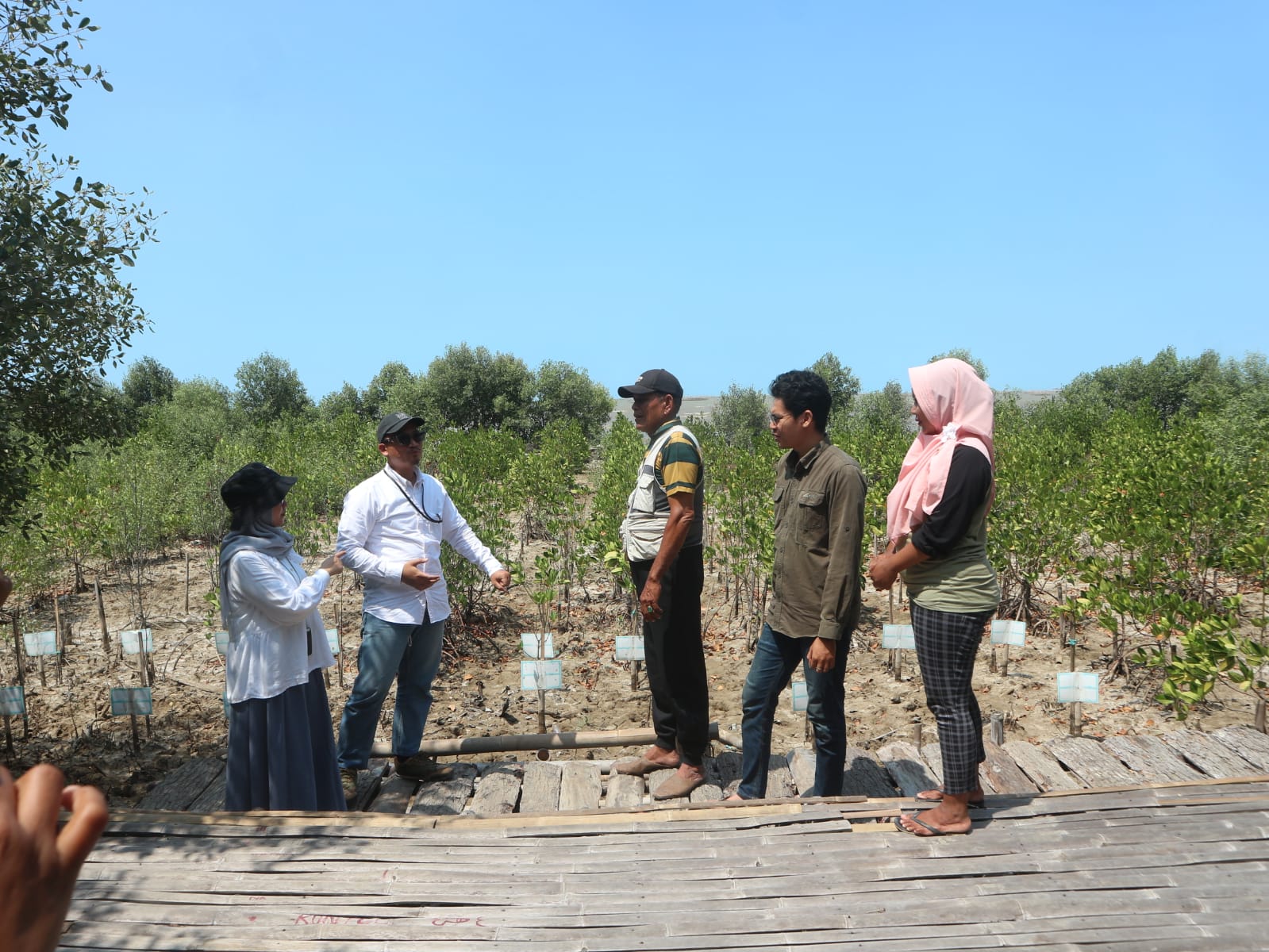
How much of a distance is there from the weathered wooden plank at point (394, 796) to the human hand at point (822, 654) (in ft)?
7.06

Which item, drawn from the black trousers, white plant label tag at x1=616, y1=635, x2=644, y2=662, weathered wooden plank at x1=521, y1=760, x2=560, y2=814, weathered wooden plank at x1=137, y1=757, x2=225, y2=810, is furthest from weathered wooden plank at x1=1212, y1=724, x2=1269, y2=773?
weathered wooden plank at x1=137, y1=757, x2=225, y2=810

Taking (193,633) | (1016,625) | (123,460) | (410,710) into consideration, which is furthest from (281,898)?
(123,460)

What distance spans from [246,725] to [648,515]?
192 centimetres

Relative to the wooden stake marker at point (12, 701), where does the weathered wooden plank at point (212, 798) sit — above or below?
below

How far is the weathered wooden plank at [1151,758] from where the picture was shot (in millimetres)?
4391

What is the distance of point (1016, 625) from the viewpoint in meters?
5.48

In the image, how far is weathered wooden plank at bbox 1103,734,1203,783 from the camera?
4391 millimetres

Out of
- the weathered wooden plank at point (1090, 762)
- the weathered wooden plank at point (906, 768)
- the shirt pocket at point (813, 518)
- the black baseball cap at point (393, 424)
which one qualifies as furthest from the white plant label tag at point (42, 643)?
the weathered wooden plank at point (1090, 762)

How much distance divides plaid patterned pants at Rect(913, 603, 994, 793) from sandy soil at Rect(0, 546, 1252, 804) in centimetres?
204

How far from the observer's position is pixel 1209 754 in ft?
15.0

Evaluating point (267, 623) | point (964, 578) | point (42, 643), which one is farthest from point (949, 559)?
point (42, 643)

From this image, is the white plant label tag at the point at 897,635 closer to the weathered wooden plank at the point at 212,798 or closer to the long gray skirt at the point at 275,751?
A: the long gray skirt at the point at 275,751

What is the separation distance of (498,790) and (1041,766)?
275 cm

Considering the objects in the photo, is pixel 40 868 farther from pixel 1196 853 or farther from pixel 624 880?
pixel 1196 853
